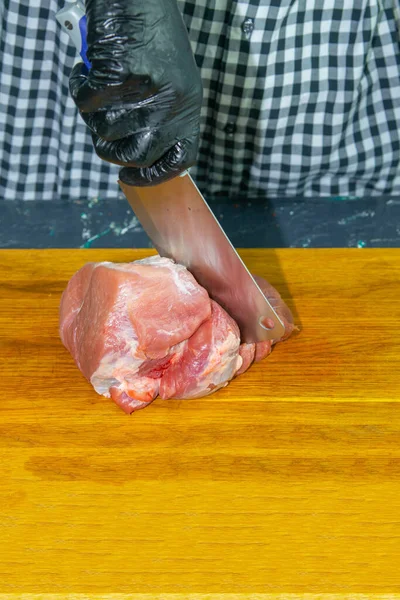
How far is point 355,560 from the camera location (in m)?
1.66

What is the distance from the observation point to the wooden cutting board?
5.37ft

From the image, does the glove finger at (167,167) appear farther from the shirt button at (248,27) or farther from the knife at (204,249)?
the shirt button at (248,27)

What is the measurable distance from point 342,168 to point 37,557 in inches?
82.1

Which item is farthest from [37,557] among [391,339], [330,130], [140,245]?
[330,130]

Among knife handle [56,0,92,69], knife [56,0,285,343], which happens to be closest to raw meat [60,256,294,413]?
knife [56,0,285,343]

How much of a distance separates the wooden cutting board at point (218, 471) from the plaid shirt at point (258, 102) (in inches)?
35.2

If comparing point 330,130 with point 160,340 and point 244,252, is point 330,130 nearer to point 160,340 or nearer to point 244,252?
point 244,252

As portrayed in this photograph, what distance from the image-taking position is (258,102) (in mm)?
2902

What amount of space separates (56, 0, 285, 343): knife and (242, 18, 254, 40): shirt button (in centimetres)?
98

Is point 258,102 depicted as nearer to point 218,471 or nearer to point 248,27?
point 248,27

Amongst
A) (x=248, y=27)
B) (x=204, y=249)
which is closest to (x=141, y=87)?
(x=204, y=249)

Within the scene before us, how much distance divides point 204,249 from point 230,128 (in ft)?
3.46

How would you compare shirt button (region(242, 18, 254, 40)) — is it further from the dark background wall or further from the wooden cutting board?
the wooden cutting board

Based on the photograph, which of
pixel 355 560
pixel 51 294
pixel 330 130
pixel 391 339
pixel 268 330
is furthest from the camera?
pixel 330 130
